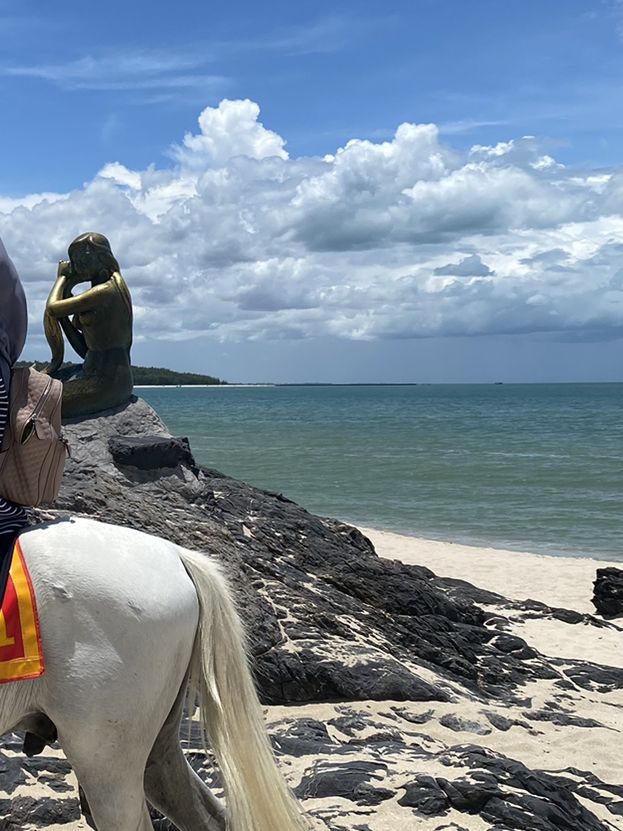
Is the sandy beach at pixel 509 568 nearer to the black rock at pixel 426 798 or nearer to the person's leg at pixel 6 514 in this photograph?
the black rock at pixel 426 798

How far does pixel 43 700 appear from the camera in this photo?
9.16 ft

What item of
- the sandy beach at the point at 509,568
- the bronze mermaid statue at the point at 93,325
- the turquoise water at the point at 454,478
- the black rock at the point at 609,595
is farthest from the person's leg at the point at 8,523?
the turquoise water at the point at 454,478

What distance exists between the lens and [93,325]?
9.58 meters

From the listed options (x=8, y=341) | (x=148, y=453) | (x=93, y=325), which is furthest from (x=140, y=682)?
(x=93, y=325)

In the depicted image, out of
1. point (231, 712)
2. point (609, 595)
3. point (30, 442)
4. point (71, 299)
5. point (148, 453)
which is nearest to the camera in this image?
point (30, 442)

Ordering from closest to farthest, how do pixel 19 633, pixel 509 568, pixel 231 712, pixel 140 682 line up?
pixel 19 633 → pixel 140 682 → pixel 231 712 → pixel 509 568

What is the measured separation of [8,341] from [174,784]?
1.56 metres

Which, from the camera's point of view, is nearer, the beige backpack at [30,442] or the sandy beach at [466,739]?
the beige backpack at [30,442]

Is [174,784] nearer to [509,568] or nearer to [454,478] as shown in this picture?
[509,568]

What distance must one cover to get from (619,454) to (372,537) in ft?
78.7

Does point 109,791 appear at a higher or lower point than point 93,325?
lower

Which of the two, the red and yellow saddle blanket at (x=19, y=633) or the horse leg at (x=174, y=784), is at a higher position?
the red and yellow saddle blanket at (x=19, y=633)

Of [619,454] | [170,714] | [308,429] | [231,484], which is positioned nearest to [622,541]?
[231,484]

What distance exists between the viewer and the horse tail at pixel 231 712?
3.06 m
